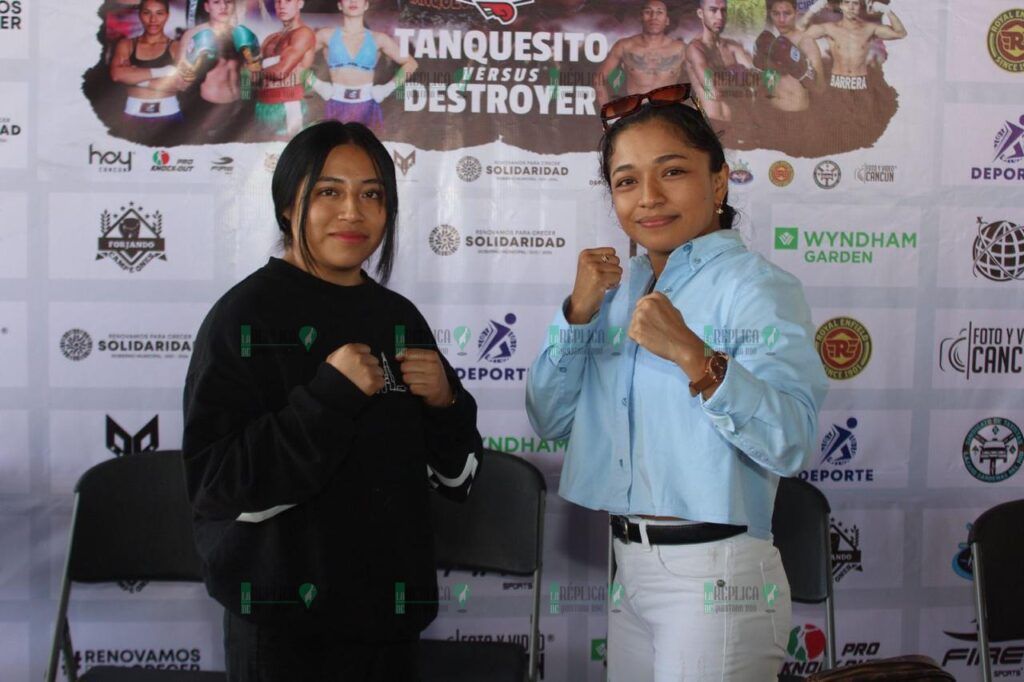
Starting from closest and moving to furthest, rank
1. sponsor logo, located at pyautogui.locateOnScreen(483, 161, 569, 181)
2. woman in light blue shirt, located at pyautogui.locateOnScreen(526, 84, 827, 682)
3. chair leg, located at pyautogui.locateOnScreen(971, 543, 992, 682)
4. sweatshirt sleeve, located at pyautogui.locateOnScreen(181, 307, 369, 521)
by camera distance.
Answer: sweatshirt sleeve, located at pyautogui.locateOnScreen(181, 307, 369, 521) < woman in light blue shirt, located at pyautogui.locateOnScreen(526, 84, 827, 682) < chair leg, located at pyautogui.locateOnScreen(971, 543, 992, 682) < sponsor logo, located at pyautogui.locateOnScreen(483, 161, 569, 181)

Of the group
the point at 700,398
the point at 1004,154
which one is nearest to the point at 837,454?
the point at 1004,154

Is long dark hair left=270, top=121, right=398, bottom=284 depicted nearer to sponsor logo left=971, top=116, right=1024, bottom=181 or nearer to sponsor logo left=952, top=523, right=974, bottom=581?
sponsor logo left=971, top=116, right=1024, bottom=181

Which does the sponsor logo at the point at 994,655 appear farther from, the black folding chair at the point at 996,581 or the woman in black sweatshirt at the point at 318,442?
the woman in black sweatshirt at the point at 318,442

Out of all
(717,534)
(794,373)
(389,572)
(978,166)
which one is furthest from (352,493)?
(978,166)

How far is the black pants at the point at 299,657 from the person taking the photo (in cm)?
131

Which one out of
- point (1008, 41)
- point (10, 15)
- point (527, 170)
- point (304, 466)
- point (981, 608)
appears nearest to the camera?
point (304, 466)

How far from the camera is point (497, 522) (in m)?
2.30

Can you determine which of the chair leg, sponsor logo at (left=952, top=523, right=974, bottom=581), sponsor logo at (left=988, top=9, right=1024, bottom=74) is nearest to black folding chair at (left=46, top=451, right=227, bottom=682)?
the chair leg

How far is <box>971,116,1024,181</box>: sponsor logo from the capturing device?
8.60 feet

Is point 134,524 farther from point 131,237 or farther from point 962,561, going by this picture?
point 962,561

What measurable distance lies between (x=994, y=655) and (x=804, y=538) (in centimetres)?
98

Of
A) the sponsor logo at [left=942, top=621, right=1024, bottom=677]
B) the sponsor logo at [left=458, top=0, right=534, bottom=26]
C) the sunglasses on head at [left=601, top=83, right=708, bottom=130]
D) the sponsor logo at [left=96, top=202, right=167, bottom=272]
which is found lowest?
the sponsor logo at [left=942, top=621, right=1024, bottom=677]

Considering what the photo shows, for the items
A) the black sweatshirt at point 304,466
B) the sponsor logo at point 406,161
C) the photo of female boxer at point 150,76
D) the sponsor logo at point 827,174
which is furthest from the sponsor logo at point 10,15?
the sponsor logo at point 827,174

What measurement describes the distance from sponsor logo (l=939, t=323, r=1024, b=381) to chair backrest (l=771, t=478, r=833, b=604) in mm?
730
